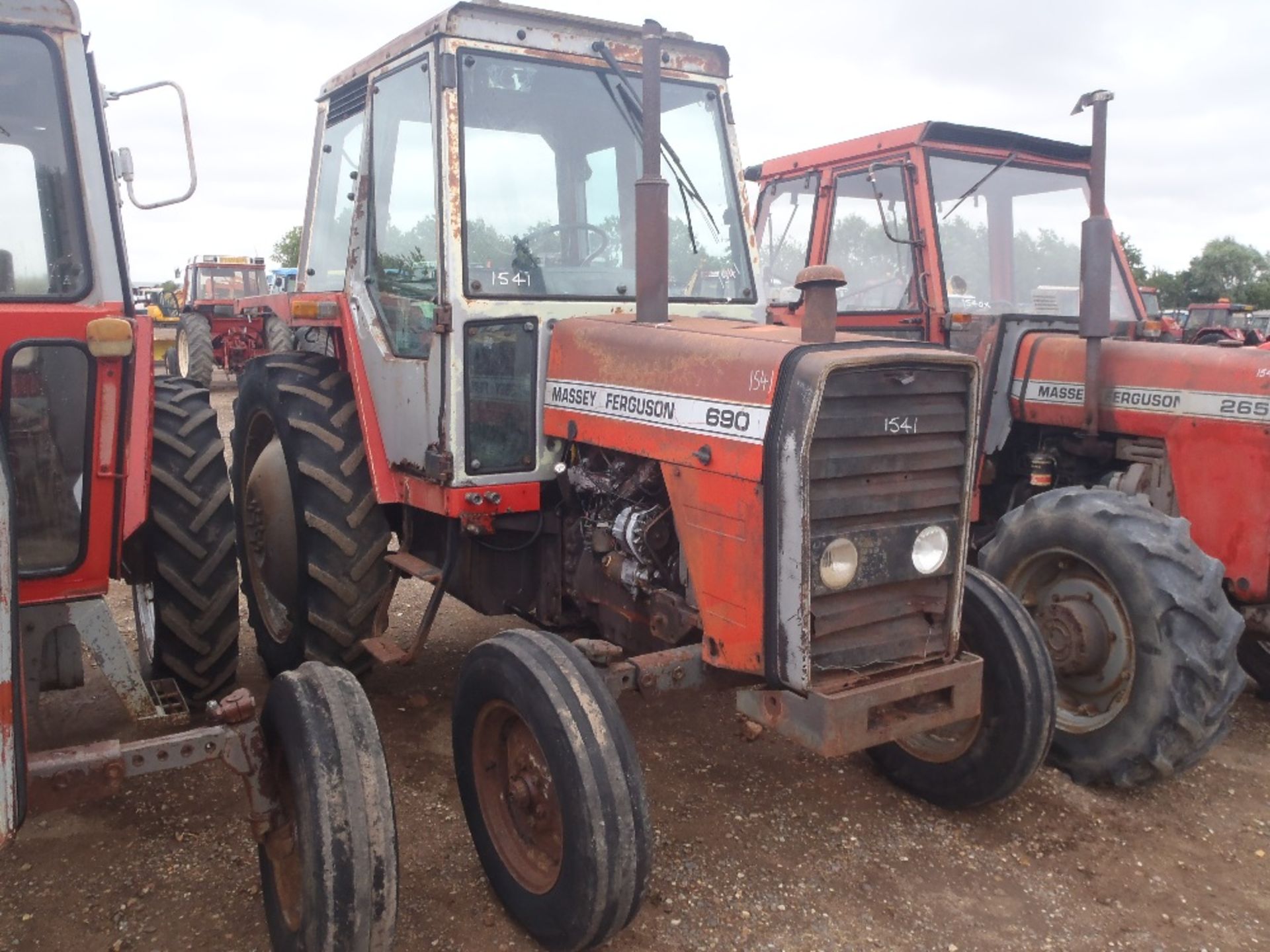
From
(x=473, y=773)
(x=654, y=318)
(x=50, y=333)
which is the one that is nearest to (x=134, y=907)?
(x=473, y=773)

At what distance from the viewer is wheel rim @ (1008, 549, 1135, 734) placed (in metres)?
3.84

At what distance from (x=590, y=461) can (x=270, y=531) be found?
166 centimetres

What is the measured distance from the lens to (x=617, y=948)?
2836 millimetres

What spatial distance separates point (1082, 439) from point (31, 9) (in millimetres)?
4576

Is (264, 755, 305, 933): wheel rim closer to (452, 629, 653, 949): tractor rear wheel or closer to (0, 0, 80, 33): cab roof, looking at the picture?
(452, 629, 653, 949): tractor rear wheel

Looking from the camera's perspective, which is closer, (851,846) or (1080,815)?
(851,846)

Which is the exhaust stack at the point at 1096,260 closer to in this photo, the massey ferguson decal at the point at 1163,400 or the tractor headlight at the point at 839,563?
the massey ferguson decal at the point at 1163,400

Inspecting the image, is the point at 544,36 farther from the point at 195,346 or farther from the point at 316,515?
the point at 195,346

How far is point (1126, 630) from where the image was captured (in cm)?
383

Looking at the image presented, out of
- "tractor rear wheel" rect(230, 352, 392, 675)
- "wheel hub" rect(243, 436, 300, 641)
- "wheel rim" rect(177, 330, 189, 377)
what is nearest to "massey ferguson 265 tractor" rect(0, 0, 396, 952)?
"tractor rear wheel" rect(230, 352, 392, 675)

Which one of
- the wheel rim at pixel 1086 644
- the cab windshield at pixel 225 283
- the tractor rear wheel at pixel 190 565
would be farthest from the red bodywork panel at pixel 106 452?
the cab windshield at pixel 225 283

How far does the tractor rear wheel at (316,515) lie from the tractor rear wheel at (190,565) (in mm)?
256

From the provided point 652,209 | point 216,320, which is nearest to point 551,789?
point 652,209

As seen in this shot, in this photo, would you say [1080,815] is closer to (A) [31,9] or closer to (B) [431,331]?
(B) [431,331]
